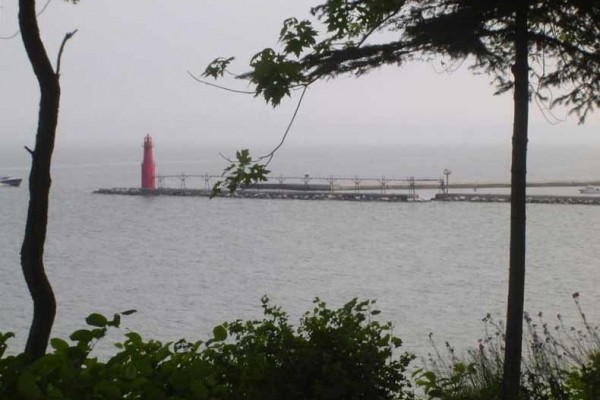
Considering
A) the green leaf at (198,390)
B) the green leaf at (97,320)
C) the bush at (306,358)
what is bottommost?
the bush at (306,358)

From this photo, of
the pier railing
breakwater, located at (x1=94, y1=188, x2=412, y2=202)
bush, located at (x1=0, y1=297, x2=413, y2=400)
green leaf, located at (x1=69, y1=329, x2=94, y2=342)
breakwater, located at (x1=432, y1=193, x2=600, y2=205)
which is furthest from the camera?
the pier railing

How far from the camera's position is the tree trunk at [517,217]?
3168mm

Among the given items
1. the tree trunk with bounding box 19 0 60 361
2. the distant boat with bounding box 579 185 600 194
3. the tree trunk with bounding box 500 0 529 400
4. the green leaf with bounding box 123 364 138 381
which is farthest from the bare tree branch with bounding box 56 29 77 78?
the distant boat with bounding box 579 185 600 194

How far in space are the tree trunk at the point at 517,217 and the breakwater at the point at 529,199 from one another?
17.8m

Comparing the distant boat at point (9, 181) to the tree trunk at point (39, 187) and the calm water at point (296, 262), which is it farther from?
the tree trunk at point (39, 187)

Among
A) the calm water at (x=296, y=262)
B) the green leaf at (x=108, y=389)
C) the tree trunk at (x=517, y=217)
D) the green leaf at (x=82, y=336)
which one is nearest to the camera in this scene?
the green leaf at (x=108, y=389)

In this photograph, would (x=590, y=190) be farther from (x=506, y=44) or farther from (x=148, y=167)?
(x=506, y=44)

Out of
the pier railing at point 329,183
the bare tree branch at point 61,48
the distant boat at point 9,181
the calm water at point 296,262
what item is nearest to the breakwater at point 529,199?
the calm water at point 296,262

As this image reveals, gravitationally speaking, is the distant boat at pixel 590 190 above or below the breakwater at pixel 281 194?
above

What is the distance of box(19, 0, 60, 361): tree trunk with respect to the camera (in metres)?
2.23

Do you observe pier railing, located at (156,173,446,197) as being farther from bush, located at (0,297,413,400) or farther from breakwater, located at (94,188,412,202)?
bush, located at (0,297,413,400)

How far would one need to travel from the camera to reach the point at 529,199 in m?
22.0

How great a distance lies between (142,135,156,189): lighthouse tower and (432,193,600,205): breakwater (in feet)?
32.0

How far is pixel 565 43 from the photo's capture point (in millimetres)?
3295
